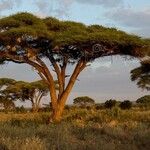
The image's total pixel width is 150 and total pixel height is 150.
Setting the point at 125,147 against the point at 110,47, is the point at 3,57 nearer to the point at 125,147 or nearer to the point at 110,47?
the point at 110,47

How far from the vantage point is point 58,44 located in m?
27.9

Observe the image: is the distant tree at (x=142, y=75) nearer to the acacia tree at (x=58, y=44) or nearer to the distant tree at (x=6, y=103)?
the acacia tree at (x=58, y=44)

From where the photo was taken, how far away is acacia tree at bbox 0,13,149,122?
92.2 ft

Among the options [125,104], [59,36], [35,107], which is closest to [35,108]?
[35,107]

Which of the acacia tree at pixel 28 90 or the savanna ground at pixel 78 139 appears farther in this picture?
the acacia tree at pixel 28 90

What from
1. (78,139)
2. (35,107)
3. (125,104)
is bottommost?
(78,139)

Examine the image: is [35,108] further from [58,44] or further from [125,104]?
[58,44]

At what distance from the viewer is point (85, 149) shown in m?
12.9

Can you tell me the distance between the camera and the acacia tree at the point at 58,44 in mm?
28109

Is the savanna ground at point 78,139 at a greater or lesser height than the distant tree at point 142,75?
lesser

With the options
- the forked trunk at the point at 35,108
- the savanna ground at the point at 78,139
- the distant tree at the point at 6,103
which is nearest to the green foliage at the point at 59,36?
the savanna ground at the point at 78,139

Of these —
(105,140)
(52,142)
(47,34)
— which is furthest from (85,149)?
(47,34)

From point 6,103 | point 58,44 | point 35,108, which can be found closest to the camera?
point 58,44

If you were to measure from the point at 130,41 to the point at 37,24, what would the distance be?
15.8 feet
